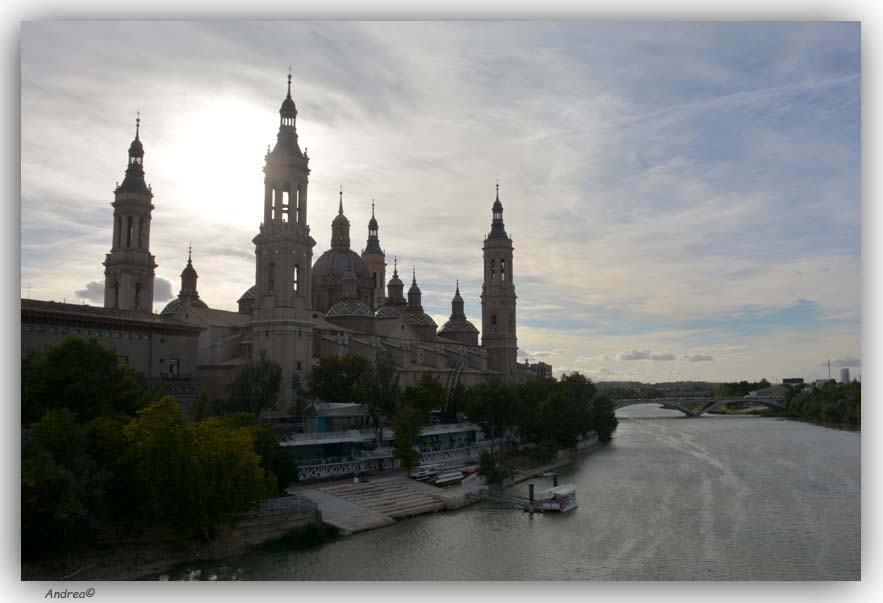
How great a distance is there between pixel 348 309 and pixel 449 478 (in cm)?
2286

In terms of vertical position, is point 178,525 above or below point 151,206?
below

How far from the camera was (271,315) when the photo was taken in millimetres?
42625

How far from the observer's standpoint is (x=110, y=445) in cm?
2305

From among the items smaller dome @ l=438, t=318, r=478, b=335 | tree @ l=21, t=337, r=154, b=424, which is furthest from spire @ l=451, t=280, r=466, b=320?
tree @ l=21, t=337, r=154, b=424

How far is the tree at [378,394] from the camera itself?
39.9 metres

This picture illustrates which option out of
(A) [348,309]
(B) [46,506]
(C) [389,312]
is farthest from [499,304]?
(B) [46,506]

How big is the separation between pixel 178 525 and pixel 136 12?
13.8 m

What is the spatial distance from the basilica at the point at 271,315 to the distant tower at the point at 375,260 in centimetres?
695

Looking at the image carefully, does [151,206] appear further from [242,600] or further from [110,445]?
[242,600]

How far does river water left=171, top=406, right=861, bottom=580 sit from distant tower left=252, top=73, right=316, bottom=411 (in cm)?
1450

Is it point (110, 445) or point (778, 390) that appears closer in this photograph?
point (110, 445)

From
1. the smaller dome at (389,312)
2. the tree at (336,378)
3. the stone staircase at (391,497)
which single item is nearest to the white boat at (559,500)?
the stone staircase at (391,497)

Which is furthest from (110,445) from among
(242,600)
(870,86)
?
(870,86)

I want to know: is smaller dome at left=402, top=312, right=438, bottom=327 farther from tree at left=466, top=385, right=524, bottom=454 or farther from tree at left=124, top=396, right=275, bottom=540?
tree at left=124, top=396, right=275, bottom=540
